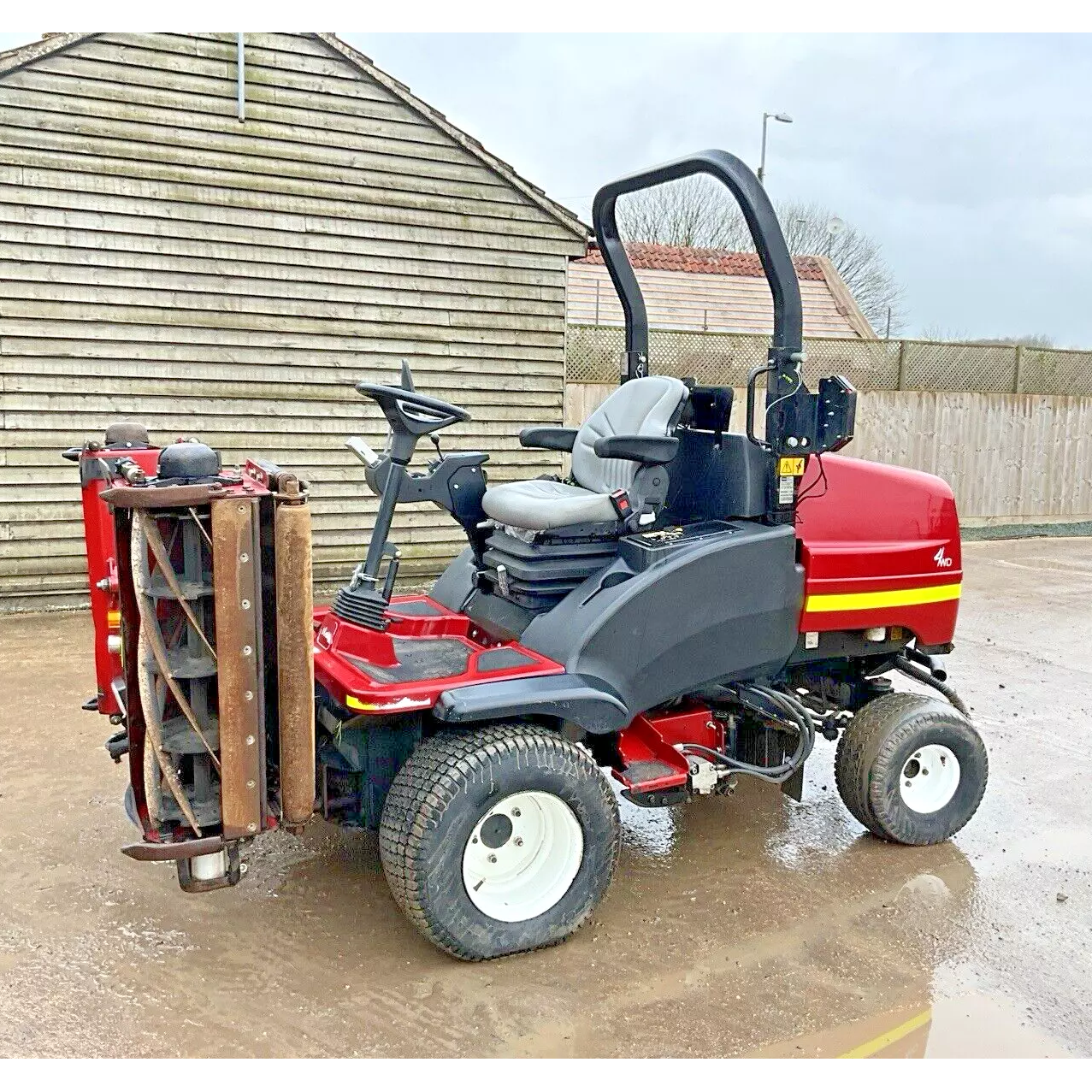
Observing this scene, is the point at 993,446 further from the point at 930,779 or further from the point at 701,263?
the point at 930,779

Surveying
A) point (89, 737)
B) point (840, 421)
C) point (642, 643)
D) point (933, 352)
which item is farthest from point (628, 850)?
point (933, 352)

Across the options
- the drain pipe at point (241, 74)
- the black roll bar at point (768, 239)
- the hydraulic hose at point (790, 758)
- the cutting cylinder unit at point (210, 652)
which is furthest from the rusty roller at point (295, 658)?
the drain pipe at point (241, 74)

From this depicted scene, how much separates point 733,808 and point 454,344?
539 centimetres

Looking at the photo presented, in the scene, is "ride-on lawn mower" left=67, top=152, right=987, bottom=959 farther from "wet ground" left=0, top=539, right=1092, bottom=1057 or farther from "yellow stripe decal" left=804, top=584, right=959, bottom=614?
"wet ground" left=0, top=539, right=1092, bottom=1057

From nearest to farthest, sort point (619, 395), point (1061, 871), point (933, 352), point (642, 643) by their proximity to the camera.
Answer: point (642, 643) → point (1061, 871) → point (619, 395) → point (933, 352)

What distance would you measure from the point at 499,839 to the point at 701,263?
15181 mm

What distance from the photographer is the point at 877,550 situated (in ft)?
12.8

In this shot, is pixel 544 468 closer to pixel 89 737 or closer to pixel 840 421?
pixel 89 737

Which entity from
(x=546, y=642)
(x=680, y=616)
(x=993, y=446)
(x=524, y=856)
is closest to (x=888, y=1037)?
(x=524, y=856)

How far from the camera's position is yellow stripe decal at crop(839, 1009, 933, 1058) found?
2.73 m

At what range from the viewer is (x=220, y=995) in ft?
9.62

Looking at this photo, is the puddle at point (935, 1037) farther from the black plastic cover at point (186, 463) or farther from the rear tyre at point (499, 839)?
the black plastic cover at point (186, 463)

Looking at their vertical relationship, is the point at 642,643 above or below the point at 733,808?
above

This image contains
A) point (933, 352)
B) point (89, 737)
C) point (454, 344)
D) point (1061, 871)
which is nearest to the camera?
point (1061, 871)
